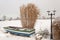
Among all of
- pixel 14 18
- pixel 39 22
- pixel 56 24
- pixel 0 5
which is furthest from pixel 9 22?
pixel 56 24

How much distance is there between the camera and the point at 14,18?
→ 2312mm

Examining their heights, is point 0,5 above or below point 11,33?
above

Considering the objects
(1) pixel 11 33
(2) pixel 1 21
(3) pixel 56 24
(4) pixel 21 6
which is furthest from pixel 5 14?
(3) pixel 56 24

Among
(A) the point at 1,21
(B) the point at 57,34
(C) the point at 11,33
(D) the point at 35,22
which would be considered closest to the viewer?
(B) the point at 57,34

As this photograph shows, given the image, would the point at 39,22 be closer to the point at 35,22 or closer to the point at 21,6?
the point at 35,22

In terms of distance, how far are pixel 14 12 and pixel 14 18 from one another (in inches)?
3.5

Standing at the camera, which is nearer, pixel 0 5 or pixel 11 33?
pixel 11 33

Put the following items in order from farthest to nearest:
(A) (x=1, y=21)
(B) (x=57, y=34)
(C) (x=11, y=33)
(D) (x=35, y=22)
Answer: (A) (x=1, y=21)
(D) (x=35, y=22)
(C) (x=11, y=33)
(B) (x=57, y=34)

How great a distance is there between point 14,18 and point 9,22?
0.30 ft

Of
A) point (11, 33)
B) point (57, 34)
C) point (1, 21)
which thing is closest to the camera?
point (57, 34)

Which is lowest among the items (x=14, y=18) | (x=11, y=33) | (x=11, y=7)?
(x=11, y=33)

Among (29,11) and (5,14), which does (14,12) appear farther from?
(29,11)

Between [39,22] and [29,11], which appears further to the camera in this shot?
[39,22]

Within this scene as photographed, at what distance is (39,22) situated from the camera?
2.24 m
